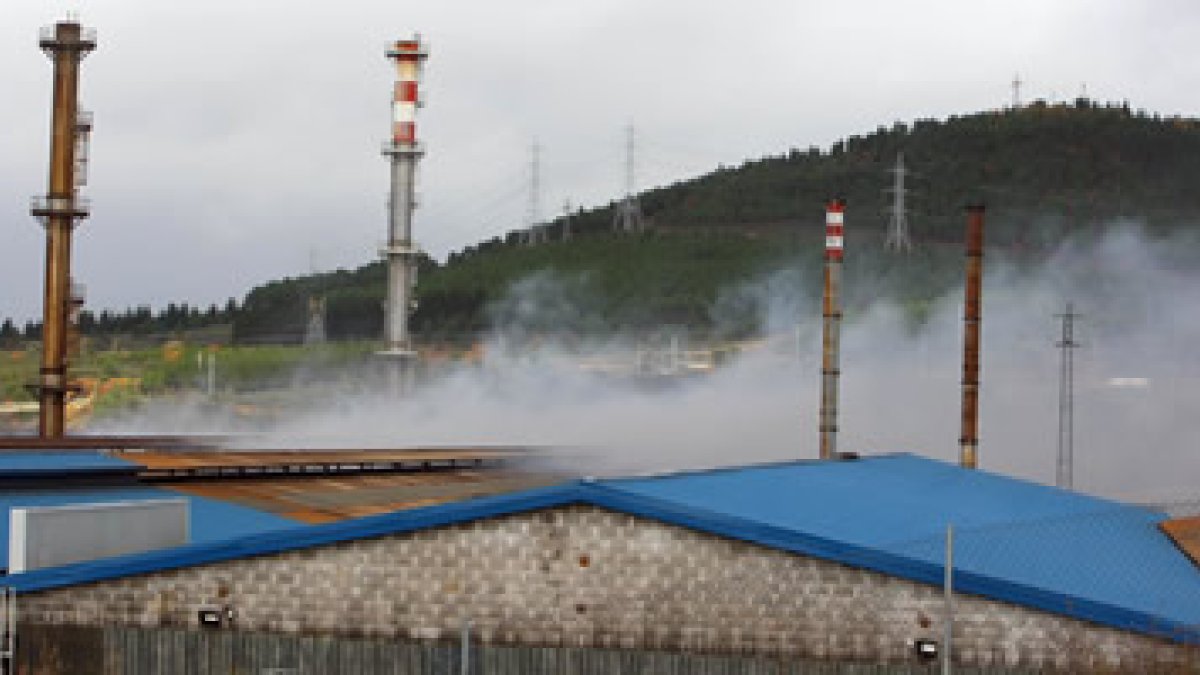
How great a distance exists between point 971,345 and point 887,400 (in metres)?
21.4

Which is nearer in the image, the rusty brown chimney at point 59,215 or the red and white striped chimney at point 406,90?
the rusty brown chimney at point 59,215

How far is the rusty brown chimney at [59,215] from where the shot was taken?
47219mm

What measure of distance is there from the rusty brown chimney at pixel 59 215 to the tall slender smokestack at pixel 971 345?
25.0 m

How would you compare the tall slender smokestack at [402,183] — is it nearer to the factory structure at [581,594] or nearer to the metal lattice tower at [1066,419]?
the metal lattice tower at [1066,419]

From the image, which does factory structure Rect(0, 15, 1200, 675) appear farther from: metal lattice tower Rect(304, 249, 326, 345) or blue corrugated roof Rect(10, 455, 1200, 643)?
metal lattice tower Rect(304, 249, 326, 345)

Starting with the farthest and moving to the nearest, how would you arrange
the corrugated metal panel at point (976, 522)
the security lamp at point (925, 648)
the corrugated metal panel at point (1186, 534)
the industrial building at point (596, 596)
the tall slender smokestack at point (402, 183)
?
the tall slender smokestack at point (402, 183) < the corrugated metal panel at point (1186, 534) < the corrugated metal panel at point (976, 522) < the industrial building at point (596, 596) < the security lamp at point (925, 648)

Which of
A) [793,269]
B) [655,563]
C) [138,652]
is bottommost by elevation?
[138,652]

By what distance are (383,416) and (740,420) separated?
42.3 feet

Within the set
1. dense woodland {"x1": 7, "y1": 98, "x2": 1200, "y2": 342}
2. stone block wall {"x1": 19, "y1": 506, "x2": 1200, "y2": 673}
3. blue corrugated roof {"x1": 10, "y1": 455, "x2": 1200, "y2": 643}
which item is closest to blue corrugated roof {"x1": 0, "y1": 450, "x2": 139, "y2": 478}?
blue corrugated roof {"x1": 10, "y1": 455, "x2": 1200, "y2": 643}

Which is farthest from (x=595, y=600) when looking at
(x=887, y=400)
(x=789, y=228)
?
(x=789, y=228)

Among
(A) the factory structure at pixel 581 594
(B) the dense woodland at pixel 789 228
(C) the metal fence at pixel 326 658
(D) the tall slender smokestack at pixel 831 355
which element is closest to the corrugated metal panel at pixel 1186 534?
(A) the factory structure at pixel 581 594

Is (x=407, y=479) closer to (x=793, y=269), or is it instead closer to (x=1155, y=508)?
(x=1155, y=508)

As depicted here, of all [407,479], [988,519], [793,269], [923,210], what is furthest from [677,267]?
[988,519]

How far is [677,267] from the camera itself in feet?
374
